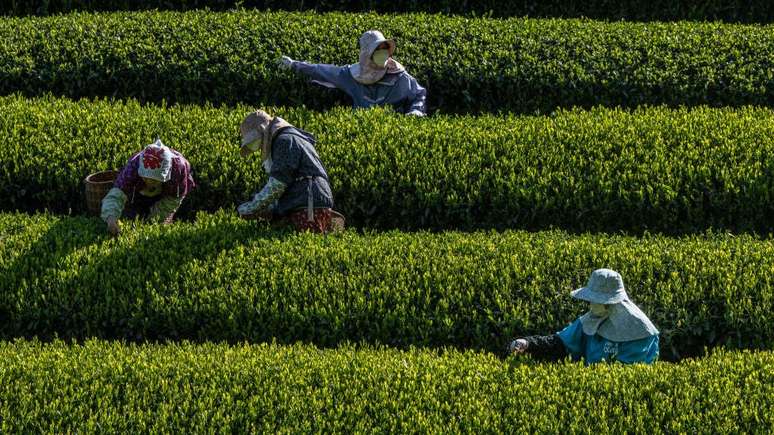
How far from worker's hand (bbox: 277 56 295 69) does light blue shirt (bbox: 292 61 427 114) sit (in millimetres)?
429

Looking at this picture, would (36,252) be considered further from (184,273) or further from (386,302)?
(386,302)

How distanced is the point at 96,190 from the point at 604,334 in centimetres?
495

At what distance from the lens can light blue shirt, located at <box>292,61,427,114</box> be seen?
1279 cm

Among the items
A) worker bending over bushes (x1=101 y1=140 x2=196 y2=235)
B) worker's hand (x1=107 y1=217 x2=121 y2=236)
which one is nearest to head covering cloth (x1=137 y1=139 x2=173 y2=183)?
worker bending over bushes (x1=101 y1=140 x2=196 y2=235)

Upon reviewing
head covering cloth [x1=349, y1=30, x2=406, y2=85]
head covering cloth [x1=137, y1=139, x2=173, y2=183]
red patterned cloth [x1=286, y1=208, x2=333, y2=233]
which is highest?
head covering cloth [x1=349, y1=30, x2=406, y2=85]

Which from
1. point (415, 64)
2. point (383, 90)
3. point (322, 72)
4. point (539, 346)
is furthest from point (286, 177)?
point (415, 64)

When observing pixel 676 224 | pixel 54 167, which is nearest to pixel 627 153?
pixel 676 224

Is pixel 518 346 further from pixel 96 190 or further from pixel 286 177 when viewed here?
pixel 96 190

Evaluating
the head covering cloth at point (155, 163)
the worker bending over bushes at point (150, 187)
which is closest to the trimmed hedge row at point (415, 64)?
the worker bending over bushes at point (150, 187)

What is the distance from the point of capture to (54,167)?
1130 cm

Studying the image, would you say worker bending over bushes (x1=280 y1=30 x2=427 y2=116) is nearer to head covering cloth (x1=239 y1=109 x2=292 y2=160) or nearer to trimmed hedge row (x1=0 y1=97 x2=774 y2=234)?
trimmed hedge row (x1=0 y1=97 x2=774 y2=234)

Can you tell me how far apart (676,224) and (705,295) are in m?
1.88

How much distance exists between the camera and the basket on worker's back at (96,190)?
1049cm

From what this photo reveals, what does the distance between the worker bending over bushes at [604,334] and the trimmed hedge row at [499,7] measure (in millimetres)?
8230
